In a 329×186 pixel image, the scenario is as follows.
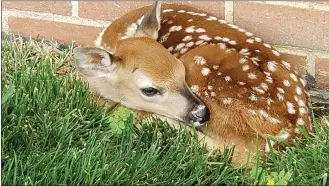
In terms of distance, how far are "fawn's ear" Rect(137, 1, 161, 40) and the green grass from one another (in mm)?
434

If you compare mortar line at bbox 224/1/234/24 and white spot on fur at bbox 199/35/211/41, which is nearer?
white spot on fur at bbox 199/35/211/41

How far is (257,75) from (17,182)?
4.24 feet

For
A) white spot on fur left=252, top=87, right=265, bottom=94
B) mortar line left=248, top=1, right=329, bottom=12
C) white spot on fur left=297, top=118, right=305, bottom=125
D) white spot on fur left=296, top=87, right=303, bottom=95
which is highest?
mortar line left=248, top=1, right=329, bottom=12

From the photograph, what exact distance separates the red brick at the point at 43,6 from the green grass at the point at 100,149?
78cm

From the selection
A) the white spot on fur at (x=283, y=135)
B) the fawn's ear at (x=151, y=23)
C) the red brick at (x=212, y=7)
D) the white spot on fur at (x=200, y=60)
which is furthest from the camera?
the red brick at (x=212, y=7)

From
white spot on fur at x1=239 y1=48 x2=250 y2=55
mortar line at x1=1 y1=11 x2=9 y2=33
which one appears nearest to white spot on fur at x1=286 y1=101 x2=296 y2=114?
white spot on fur at x1=239 y1=48 x2=250 y2=55

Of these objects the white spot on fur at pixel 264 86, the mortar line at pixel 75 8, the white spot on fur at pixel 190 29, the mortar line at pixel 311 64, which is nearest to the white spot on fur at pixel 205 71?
the white spot on fur at pixel 264 86

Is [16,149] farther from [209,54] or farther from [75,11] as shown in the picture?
[75,11]

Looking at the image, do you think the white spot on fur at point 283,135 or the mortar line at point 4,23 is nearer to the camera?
the white spot on fur at point 283,135

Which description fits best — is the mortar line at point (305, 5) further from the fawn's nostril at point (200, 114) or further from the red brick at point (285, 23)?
the fawn's nostril at point (200, 114)

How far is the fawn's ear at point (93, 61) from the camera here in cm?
427

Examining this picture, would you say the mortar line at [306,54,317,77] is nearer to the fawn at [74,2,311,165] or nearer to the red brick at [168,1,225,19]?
the fawn at [74,2,311,165]

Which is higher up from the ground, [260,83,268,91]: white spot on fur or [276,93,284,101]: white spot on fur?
[260,83,268,91]: white spot on fur

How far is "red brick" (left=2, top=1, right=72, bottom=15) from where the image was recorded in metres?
5.16
